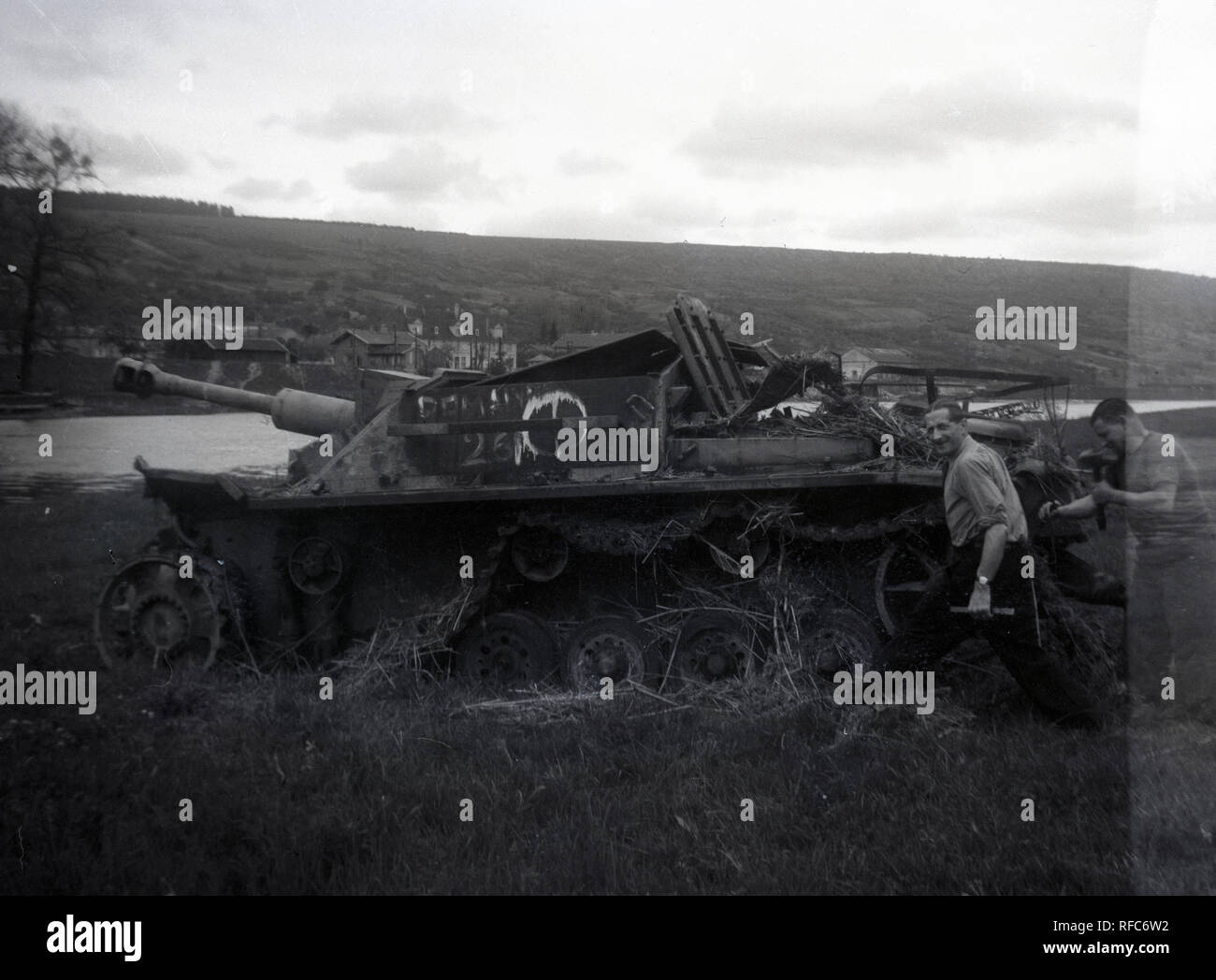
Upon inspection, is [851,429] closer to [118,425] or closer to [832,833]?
[832,833]

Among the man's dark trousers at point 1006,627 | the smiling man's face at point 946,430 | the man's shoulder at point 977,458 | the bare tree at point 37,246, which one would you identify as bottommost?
the man's dark trousers at point 1006,627

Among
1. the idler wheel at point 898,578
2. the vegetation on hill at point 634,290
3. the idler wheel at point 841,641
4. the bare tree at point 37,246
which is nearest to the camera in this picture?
the idler wheel at point 898,578

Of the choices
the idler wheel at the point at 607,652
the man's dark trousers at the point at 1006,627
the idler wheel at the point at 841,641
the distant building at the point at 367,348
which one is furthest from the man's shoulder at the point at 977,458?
the distant building at the point at 367,348

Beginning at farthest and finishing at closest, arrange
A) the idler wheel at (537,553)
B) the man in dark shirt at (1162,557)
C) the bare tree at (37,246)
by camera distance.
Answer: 1. the idler wheel at (537,553)
2. the bare tree at (37,246)
3. the man in dark shirt at (1162,557)

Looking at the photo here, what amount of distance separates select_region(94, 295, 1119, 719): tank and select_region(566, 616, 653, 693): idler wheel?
14 millimetres

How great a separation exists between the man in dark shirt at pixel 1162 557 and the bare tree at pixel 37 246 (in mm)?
6513

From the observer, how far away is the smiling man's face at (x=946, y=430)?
17.0 ft

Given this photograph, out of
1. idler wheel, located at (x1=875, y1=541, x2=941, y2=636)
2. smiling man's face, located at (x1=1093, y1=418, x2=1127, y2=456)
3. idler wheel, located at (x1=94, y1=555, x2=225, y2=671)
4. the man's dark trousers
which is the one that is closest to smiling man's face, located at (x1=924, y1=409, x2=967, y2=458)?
the man's dark trousers

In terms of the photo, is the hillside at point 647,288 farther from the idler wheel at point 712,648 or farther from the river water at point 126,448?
the idler wheel at point 712,648

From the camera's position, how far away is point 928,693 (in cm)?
559

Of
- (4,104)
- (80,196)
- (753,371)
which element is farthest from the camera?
(753,371)

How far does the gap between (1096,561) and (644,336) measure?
4481 mm

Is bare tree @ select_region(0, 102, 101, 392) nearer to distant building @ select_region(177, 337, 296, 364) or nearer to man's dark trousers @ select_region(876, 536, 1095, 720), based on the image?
distant building @ select_region(177, 337, 296, 364)
